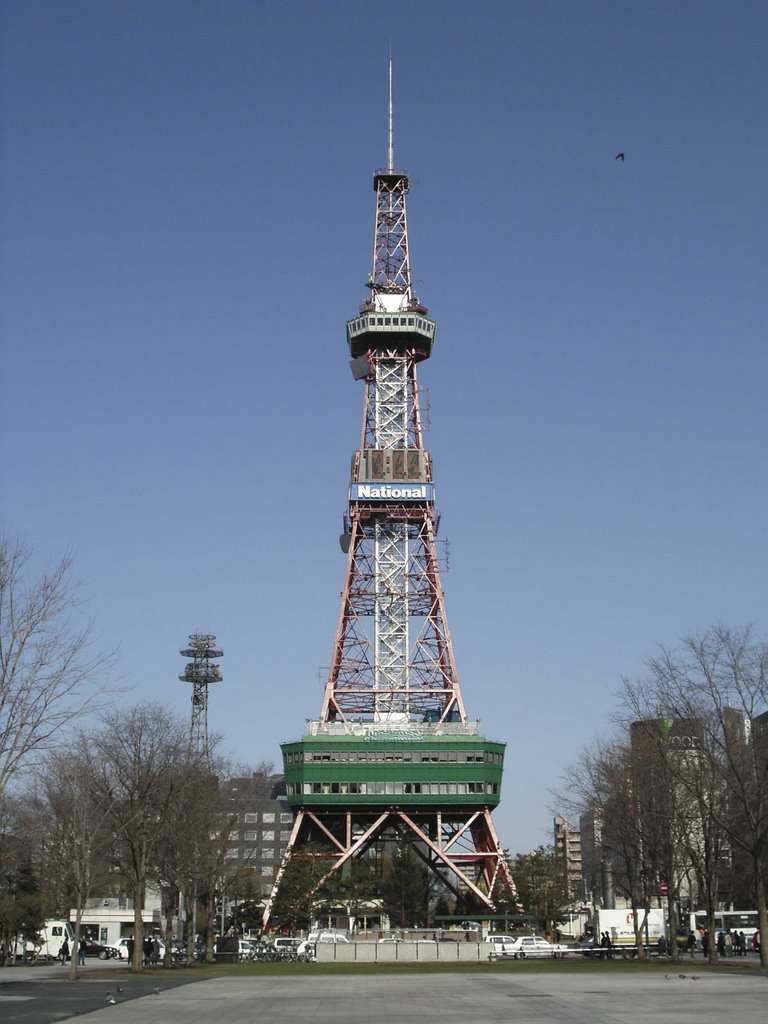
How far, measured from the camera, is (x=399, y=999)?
126 ft

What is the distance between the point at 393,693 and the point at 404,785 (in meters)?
11.2

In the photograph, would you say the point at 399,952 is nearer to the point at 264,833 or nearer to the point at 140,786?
the point at 140,786

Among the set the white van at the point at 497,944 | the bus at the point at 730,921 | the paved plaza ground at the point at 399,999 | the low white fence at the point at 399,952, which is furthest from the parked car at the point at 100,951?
the bus at the point at 730,921

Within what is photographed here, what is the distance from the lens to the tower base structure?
394 feet

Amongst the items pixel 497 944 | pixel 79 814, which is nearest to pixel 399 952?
pixel 497 944

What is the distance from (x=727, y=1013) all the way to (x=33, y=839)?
222ft

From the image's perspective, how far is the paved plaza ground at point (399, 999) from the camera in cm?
3100

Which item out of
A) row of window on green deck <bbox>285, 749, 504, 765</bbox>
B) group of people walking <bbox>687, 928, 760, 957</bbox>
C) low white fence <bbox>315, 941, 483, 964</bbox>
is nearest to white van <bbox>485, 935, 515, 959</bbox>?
low white fence <bbox>315, 941, 483, 964</bbox>

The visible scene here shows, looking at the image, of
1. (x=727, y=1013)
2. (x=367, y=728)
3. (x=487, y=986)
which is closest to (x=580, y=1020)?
(x=727, y=1013)

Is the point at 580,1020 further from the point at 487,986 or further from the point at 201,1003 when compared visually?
the point at 487,986

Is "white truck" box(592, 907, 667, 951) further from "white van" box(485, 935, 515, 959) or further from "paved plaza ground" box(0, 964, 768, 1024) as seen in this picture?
"paved plaza ground" box(0, 964, 768, 1024)

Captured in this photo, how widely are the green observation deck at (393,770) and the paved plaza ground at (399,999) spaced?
64.0 metres

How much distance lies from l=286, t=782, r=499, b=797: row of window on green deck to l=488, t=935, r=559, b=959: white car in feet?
123

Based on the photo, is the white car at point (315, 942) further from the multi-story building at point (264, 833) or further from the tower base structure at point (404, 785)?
the tower base structure at point (404, 785)
